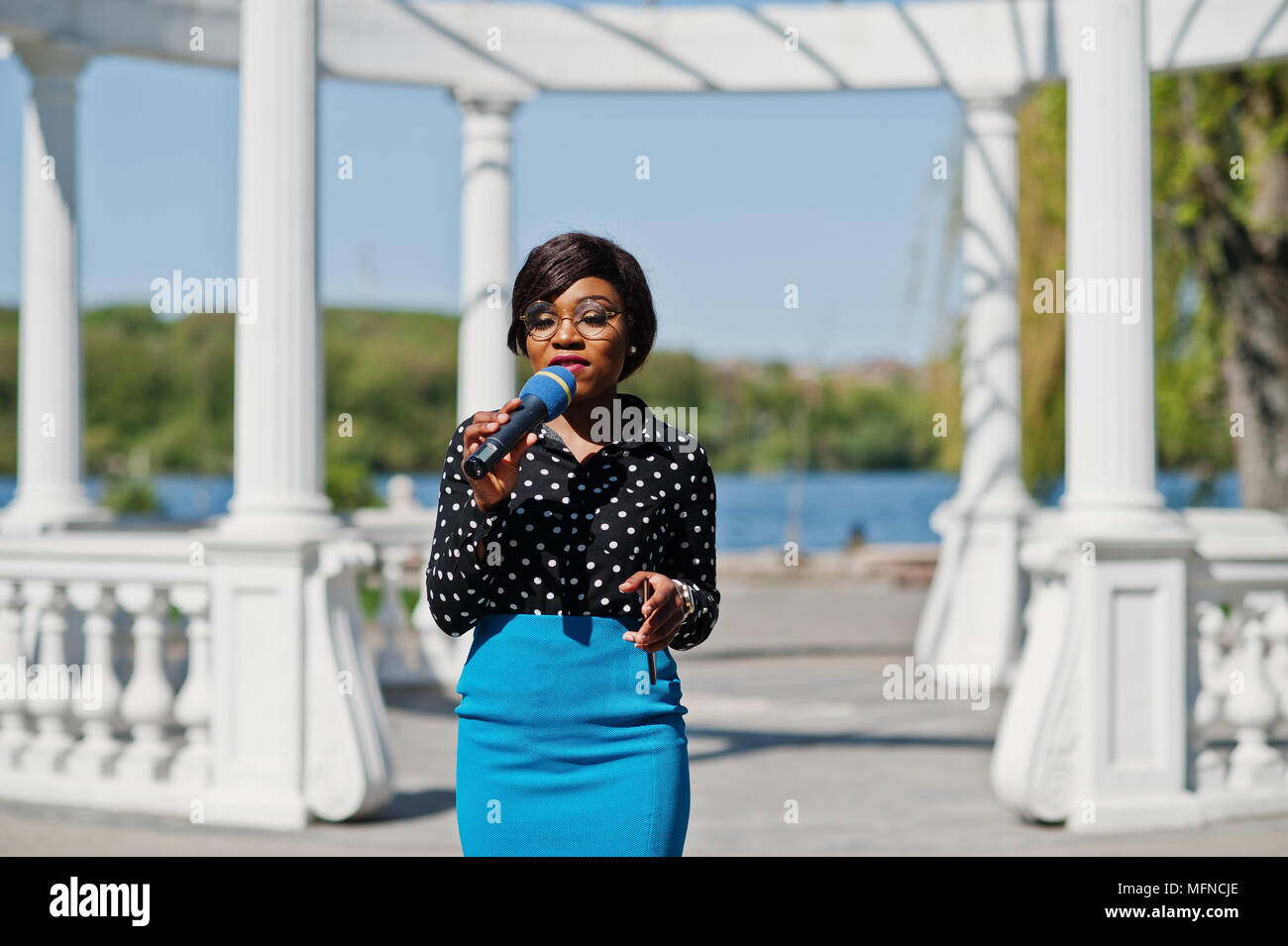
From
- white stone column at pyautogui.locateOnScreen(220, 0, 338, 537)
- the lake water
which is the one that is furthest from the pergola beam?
the lake water

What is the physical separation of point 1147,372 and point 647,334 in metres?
5.84

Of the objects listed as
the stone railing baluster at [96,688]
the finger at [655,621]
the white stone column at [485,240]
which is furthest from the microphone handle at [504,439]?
the white stone column at [485,240]

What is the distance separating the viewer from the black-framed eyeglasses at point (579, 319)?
125 inches

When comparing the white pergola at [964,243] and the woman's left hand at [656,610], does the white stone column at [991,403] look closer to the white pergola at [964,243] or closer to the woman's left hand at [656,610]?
the white pergola at [964,243]

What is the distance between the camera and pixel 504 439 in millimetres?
2766

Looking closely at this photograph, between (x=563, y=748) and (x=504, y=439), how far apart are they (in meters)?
0.73

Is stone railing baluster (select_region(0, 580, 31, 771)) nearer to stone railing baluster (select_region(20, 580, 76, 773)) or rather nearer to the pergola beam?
stone railing baluster (select_region(20, 580, 76, 773))

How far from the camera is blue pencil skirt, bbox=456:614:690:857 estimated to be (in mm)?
3092

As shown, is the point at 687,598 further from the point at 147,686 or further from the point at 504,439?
the point at 147,686

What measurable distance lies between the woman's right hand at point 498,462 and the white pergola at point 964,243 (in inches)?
214

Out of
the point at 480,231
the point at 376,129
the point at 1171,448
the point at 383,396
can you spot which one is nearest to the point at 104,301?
the point at 383,396

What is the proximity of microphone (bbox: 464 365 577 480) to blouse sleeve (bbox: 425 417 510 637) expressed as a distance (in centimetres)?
21

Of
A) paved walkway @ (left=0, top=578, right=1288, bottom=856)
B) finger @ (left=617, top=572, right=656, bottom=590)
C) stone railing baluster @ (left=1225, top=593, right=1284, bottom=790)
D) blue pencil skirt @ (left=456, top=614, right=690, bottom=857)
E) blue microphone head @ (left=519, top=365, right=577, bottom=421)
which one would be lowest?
paved walkway @ (left=0, top=578, right=1288, bottom=856)

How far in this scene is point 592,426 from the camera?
3342 mm
